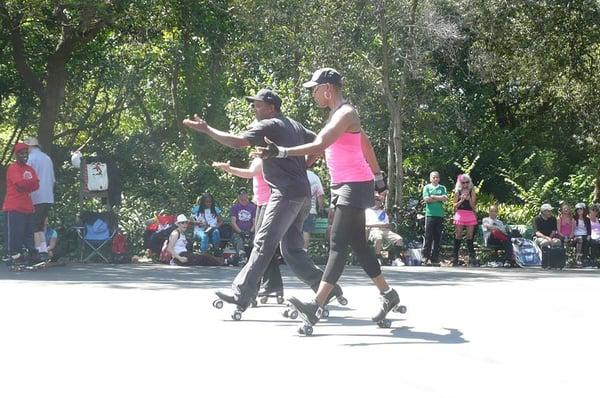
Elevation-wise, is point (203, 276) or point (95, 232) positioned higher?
point (95, 232)

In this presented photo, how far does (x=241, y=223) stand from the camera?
2097cm

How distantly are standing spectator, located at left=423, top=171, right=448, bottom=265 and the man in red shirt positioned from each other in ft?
22.9

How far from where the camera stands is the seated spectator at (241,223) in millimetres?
20642

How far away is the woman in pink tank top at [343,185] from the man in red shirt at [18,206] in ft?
30.2

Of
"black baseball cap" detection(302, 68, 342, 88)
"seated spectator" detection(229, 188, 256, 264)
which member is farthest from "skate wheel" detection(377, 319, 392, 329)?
"seated spectator" detection(229, 188, 256, 264)

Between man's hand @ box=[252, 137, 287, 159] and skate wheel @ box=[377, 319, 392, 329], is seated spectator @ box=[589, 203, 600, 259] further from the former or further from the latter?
man's hand @ box=[252, 137, 287, 159]

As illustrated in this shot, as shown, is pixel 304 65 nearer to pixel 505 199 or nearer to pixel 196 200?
pixel 196 200

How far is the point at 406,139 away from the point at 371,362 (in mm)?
24825

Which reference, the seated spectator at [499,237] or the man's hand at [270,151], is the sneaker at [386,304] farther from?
the seated spectator at [499,237]

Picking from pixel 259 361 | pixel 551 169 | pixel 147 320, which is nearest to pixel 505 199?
pixel 551 169

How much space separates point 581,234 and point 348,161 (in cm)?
1364

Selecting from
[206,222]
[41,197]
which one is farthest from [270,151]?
[206,222]

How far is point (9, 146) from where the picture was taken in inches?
1091

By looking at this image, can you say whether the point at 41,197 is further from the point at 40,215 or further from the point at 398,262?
the point at 398,262
